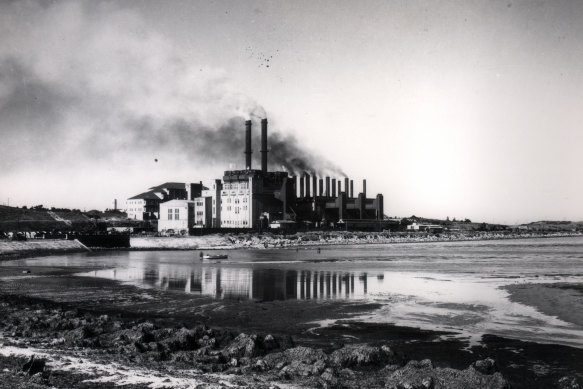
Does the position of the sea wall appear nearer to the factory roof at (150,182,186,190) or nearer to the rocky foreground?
the rocky foreground

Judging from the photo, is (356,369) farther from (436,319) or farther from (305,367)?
(436,319)

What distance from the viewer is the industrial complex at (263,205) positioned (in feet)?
357

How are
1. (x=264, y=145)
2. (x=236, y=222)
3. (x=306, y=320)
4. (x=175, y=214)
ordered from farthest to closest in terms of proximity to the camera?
(x=264, y=145)
(x=175, y=214)
(x=236, y=222)
(x=306, y=320)

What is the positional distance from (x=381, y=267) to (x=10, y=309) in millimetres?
29728

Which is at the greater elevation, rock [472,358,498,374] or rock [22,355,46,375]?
rock [22,355,46,375]

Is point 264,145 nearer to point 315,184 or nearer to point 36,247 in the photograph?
point 315,184

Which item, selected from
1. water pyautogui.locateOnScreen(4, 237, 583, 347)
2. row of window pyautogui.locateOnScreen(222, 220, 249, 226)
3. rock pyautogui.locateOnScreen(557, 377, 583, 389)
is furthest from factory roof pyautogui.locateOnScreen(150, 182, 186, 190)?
rock pyautogui.locateOnScreen(557, 377, 583, 389)

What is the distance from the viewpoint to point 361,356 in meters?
12.9

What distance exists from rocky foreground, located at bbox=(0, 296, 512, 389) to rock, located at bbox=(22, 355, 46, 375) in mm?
19

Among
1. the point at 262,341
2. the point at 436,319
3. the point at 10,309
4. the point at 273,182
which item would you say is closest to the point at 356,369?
the point at 262,341

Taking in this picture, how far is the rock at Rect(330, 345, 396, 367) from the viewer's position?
1276 centimetres

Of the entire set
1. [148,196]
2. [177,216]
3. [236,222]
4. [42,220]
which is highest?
[148,196]

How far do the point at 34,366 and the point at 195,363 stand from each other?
3.41 m

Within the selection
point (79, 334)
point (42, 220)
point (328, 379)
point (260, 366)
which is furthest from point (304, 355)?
point (42, 220)
